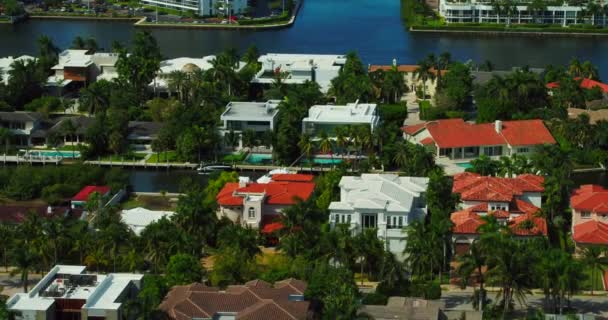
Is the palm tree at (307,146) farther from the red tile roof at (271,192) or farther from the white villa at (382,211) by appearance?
the white villa at (382,211)

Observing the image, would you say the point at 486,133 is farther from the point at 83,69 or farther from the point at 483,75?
the point at 83,69

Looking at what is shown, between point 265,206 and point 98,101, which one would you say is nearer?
point 265,206

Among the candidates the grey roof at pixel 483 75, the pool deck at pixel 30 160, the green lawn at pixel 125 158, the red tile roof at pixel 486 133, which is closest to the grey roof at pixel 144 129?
the green lawn at pixel 125 158

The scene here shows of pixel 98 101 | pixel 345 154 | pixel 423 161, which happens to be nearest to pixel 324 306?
pixel 423 161

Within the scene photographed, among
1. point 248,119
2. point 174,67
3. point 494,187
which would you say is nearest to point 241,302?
point 494,187

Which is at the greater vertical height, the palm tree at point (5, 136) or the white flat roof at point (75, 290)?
the palm tree at point (5, 136)

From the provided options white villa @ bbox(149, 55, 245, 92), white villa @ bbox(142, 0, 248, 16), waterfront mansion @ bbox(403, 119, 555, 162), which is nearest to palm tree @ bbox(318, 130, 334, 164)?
waterfront mansion @ bbox(403, 119, 555, 162)

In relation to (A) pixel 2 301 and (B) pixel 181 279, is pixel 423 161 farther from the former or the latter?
(A) pixel 2 301
